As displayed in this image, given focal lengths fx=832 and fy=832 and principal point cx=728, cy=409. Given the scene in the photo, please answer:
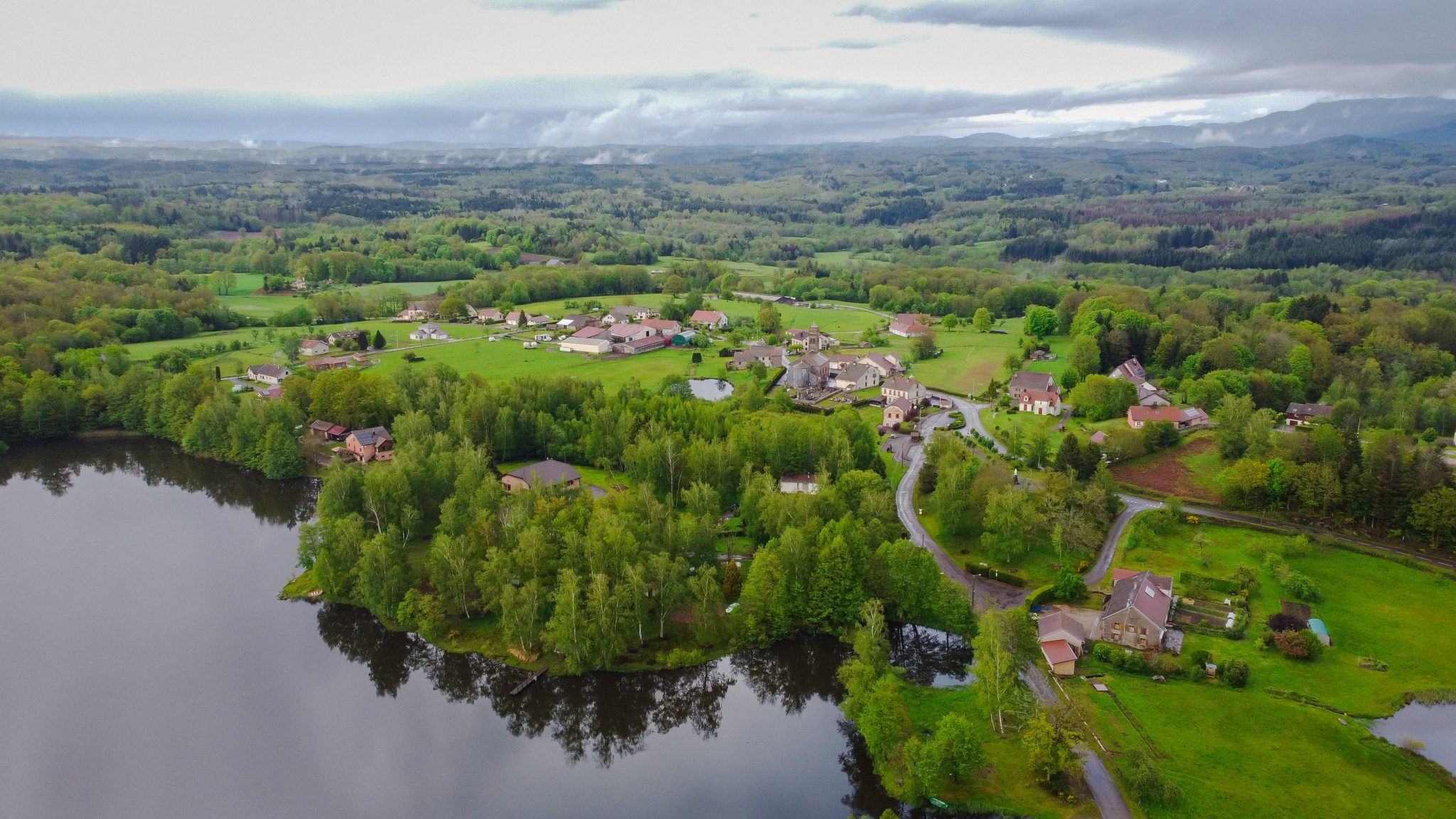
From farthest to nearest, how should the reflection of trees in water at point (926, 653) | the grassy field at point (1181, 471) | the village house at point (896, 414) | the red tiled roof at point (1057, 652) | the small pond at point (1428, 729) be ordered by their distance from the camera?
the village house at point (896, 414)
the grassy field at point (1181, 471)
the reflection of trees in water at point (926, 653)
the red tiled roof at point (1057, 652)
the small pond at point (1428, 729)

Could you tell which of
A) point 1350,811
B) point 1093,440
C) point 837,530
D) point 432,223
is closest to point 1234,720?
point 1350,811

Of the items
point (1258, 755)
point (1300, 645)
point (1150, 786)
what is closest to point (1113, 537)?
point (1300, 645)

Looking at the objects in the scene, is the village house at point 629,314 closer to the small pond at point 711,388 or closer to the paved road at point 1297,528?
the small pond at point 711,388

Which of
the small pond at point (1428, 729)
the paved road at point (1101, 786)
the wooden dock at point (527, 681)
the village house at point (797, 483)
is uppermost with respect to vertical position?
the village house at point (797, 483)

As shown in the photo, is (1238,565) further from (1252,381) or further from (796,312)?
(796,312)

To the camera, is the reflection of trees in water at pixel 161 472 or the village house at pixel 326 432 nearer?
the reflection of trees in water at pixel 161 472

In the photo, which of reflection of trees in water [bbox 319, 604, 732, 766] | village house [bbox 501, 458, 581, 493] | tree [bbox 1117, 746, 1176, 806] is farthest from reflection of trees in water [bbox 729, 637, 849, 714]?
village house [bbox 501, 458, 581, 493]

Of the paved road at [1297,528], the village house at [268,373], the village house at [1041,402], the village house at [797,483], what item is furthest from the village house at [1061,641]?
the village house at [268,373]

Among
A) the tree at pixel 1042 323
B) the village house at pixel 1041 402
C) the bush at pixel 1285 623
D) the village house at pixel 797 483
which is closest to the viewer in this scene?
the bush at pixel 1285 623
